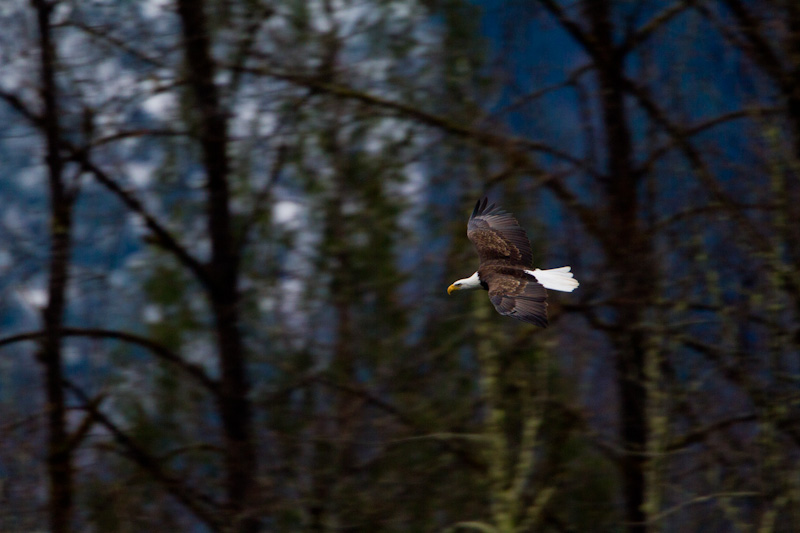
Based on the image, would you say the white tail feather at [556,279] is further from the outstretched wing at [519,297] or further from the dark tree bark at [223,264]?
the dark tree bark at [223,264]

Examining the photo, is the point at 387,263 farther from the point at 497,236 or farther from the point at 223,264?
the point at 497,236

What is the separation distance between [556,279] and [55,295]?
3.88 meters

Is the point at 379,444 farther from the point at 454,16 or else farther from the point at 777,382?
the point at 454,16

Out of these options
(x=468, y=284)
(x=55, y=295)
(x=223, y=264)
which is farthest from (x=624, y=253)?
(x=55, y=295)

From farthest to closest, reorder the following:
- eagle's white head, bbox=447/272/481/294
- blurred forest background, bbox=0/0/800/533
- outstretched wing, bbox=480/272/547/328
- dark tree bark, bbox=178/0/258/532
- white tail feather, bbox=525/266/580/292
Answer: dark tree bark, bbox=178/0/258/532 → blurred forest background, bbox=0/0/800/533 → eagle's white head, bbox=447/272/481/294 → white tail feather, bbox=525/266/580/292 → outstretched wing, bbox=480/272/547/328

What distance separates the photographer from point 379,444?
6.88 metres

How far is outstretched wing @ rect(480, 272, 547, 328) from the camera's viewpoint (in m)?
4.78

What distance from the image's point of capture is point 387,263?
8.68m

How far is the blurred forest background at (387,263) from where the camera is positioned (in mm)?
7000

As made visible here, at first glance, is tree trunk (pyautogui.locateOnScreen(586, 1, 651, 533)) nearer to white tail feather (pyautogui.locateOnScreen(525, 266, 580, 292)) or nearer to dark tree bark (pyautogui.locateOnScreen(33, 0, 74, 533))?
white tail feather (pyautogui.locateOnScreen(525, 266, 580, 292))

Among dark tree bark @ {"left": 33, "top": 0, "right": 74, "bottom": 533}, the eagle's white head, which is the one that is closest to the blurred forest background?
dark tree bark @ {"left": 33, "top": 0, "right": 74, "bottom": 533}

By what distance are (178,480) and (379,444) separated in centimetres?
185

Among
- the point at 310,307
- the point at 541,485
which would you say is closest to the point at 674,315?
the point at 541,485

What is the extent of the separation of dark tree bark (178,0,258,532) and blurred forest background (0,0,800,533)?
3 cm
